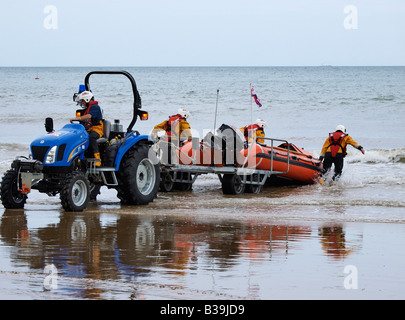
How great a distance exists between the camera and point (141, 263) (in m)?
7.31

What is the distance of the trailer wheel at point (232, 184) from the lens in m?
14.7

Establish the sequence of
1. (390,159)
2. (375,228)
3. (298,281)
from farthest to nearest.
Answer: (390,159)
(375,228)
(298,281)

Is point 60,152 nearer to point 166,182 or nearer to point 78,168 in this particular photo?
point 78,168

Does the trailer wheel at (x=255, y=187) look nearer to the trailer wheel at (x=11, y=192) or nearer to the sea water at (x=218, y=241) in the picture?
the sea water at (x=218, y=241)

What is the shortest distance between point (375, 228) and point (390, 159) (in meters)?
12.8

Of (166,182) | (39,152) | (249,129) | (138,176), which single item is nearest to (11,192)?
(39,152)

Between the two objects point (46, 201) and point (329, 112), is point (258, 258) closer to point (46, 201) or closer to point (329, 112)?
point (46, 201)

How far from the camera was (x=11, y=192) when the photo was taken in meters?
11.5

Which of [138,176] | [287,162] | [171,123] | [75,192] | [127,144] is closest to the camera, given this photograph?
[75,192]

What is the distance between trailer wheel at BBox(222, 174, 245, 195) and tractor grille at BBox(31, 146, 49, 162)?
4.38m

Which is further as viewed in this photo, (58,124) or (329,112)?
(329,112)

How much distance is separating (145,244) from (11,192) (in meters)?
3.74

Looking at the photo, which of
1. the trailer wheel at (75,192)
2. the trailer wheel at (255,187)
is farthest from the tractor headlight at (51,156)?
the trailer wheel at (255,187)
